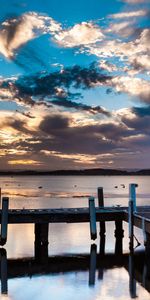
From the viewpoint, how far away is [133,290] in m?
17.4

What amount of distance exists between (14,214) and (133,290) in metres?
9.55

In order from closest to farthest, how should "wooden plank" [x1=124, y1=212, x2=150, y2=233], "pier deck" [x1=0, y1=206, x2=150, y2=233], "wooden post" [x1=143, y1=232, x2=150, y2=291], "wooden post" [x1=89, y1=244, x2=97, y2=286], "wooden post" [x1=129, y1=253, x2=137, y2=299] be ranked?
"wooden post" [x1=129, y1=253, x2=137, y2=299] → "wooden post" [x1=143, y1=232, x2=150, y2=291] → "wooden post" [x1=89, y1=244, x2=97, y2=286] → "wooden plank" [x1=124, y1=212, x2=150, y2=233] → "pier deck" [x1=0, y1=206, x2=150, y2=233]

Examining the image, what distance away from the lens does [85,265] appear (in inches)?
864

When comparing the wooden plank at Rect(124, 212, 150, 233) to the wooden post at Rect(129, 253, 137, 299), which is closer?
the wooden post at Rect(129, 253, 137, 299)

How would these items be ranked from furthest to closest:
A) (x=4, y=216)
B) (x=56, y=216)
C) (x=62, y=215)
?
(x=62, y=215) < (x=56, y=216) < (x=4, y=216)

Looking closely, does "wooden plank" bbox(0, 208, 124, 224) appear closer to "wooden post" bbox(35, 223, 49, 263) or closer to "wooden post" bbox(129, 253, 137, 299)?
"wooden post" bbox(35, 223, 49, 263)

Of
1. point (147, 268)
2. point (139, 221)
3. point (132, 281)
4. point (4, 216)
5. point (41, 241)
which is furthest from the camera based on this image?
point (41, 241)

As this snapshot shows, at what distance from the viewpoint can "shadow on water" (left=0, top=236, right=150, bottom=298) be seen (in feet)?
64.1

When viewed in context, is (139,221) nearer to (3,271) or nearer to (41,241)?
(41,241)

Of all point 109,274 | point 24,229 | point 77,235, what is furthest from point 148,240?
point 24,229

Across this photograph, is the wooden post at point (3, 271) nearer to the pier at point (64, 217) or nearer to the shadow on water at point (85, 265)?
the shadow on water at point (85, 265)

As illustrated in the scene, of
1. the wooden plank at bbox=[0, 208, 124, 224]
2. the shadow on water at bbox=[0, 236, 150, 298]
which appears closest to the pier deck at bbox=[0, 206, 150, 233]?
the wooden plank at bbox=[0, 208, 124, 224]

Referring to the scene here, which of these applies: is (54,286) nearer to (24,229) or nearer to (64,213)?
(64,213)

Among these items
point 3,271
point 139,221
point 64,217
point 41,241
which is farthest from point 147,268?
point 41,241
